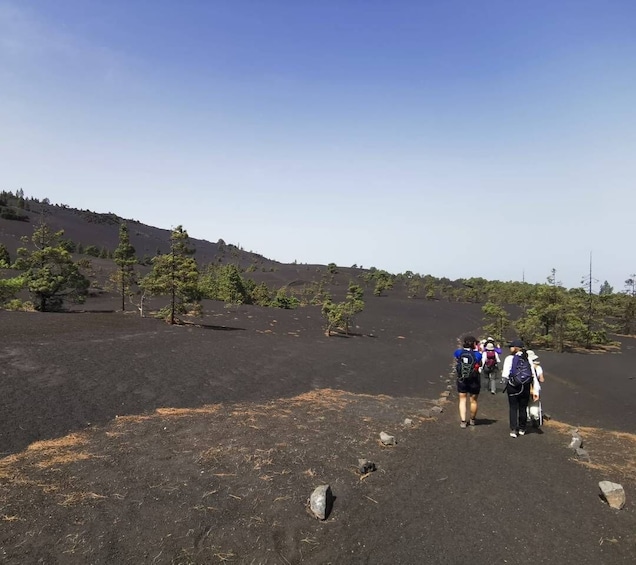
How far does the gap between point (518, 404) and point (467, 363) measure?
1594mm

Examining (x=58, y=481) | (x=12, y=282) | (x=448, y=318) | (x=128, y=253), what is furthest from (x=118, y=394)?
(x=448, y=318)

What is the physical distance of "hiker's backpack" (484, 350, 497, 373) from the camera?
12.8 meters

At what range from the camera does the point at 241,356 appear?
2303cm

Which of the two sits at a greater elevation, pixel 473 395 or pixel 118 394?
pixel 473 395

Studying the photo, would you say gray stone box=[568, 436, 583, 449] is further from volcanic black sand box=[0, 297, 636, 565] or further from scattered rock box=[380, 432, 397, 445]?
scattered rock box=[380, 432, 397, 445]

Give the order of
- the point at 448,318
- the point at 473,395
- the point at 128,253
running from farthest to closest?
the point at 448,318 → the point at 128,253 → the point at 473,395

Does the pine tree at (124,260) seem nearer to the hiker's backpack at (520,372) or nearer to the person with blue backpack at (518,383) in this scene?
the person with blue backpack at (518,383)

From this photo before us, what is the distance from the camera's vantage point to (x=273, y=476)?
280 inches

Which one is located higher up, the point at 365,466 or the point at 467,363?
the point at 467,363

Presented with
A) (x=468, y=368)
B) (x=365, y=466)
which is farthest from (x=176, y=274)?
(x=365, y=466)

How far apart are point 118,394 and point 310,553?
35.8 ft

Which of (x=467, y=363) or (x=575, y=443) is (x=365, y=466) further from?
(x=575, y=443)

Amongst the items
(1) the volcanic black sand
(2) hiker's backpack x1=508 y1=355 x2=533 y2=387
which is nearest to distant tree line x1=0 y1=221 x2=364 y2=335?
(1) the volcanic black sand

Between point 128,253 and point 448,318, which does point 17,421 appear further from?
point 448,318
